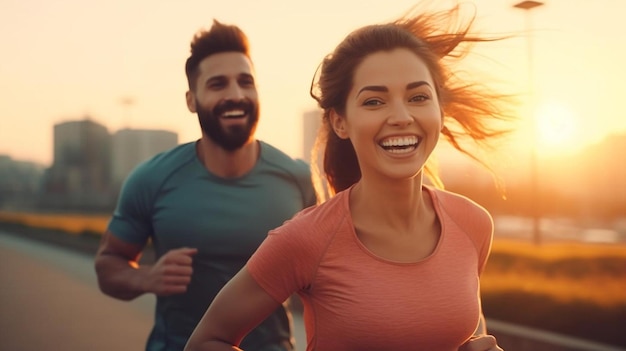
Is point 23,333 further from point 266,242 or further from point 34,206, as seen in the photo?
point 34,206

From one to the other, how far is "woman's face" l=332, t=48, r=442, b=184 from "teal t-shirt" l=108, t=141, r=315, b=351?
1.18m

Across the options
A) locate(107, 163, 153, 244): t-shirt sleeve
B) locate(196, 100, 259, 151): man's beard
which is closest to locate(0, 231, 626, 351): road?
locate(196, 100, 259, 151): man's beard

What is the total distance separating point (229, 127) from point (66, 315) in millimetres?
8753

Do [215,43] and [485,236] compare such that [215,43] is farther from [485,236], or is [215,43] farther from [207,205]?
[485,236]

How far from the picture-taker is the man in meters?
3.60

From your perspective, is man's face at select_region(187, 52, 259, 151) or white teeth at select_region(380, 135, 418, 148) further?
man's face at select_region(187, 52, 259, 151)

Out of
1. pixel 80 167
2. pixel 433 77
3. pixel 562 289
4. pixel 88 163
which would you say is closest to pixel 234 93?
pixel 433 77

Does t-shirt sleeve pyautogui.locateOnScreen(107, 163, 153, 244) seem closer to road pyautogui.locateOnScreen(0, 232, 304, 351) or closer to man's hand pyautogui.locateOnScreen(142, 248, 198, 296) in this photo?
man's hand pyautogui.locateOnScreen(142, 248, 198, 296)

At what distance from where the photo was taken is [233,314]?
2.46 meters

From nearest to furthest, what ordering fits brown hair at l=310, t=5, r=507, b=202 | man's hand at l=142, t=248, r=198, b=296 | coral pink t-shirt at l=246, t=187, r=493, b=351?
coral pink t-shirt at l=246, t=187, r=493, b=351
brown hair at l=310, t=5, r=507, b=202
man's hand at l=142, t=248, r=198, b=296

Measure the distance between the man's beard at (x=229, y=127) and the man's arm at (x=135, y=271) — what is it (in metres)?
0.48

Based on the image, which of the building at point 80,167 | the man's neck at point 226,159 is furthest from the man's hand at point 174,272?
the building at point 80,167

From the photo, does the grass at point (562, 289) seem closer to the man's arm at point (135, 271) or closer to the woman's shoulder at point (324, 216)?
the man's arm at point (135, 271)

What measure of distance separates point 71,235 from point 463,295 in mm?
29395
